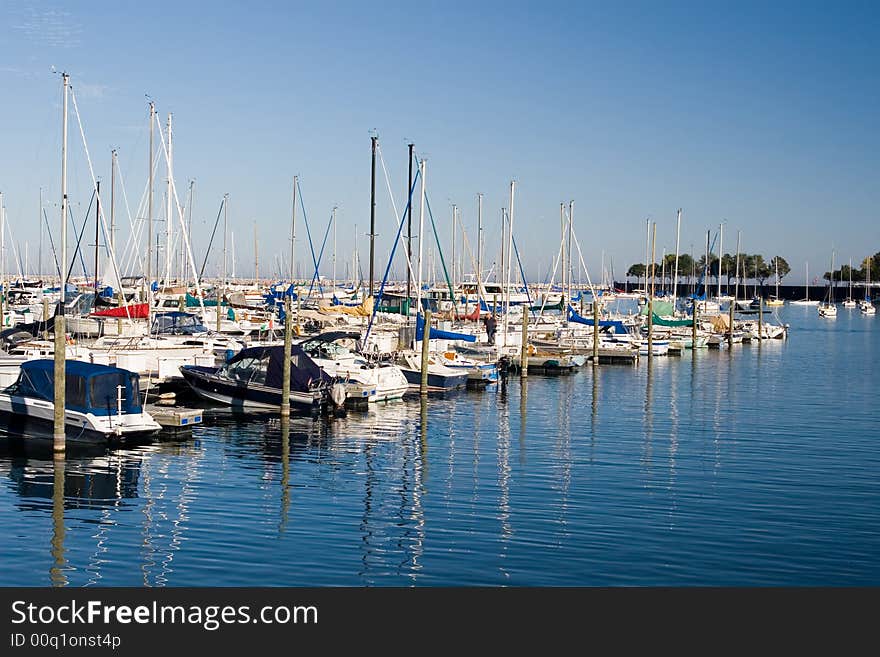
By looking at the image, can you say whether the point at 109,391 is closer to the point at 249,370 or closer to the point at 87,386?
the point at 87,386

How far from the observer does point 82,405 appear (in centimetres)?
3203

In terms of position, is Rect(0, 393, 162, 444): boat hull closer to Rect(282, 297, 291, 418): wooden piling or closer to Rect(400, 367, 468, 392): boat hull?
Rect(282, 297, 291, 418): wooden piling

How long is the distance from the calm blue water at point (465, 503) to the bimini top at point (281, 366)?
185cm

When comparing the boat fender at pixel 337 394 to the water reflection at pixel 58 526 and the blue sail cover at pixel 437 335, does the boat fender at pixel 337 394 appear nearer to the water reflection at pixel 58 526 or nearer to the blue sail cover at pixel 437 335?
the blue sail cover at pixel 437 335

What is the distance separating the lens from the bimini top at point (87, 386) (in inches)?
1261

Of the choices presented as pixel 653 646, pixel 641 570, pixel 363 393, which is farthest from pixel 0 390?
pixel 653 646

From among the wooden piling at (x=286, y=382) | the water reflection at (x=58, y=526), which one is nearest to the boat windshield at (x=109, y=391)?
the water reflection at (x=58, y=526)

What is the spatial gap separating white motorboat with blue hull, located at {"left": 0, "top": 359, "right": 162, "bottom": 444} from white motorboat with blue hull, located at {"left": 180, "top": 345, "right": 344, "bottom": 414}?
7.64 meters

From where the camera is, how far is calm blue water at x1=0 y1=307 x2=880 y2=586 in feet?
69.4

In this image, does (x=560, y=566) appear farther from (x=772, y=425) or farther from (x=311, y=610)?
(x=772, y=425)

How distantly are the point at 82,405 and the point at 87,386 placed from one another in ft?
1.97

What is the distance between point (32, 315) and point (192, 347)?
33.5 meters

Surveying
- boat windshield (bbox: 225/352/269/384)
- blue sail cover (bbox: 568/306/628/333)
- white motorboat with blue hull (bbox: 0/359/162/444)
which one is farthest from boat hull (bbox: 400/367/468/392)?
blue sail cover (bbox: 568/306/628/333)

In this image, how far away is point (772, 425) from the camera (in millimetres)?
42594
